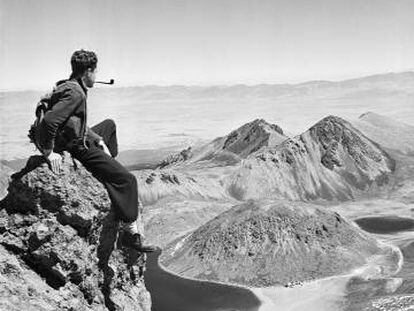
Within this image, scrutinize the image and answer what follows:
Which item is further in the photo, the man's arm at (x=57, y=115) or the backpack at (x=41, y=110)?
the backpack at (x=41, y=110)

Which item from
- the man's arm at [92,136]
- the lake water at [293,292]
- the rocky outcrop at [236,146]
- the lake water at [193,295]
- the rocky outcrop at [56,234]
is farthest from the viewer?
the rocky outcrop at [236,146]

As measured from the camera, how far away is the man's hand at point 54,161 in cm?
786

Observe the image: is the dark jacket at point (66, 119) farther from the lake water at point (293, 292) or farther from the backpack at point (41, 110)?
the lake water at point (293, 292)

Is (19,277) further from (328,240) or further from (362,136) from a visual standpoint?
(362,136)

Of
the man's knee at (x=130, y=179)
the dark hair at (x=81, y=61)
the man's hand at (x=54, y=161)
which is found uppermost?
the dark hair at (x=81, y=61)

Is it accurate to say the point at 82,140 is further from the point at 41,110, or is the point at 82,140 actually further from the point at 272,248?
the point at 272,248

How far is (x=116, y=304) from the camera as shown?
891 centimetres

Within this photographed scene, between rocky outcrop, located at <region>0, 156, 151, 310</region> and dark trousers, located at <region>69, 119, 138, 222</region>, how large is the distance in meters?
0.14

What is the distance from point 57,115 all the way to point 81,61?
0.91m

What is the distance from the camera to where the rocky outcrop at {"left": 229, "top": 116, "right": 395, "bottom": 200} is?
129 metres

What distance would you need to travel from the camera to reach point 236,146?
162 meters

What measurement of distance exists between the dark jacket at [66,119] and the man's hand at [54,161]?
4.2 inches

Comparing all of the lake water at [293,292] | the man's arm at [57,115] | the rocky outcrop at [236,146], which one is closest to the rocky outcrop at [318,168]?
the rocky outcrop at [236,146]

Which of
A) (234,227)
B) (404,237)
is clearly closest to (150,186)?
(234,227)
